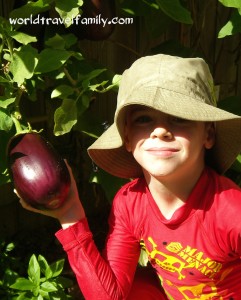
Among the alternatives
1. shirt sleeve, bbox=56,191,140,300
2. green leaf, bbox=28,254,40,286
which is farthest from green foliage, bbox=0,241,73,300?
shirt sleeve, bbox=56,191,140,300

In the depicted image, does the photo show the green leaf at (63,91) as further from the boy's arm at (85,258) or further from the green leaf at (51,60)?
the boy's arm at (85,258)

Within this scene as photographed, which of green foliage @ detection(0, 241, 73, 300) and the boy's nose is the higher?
the boy's nose

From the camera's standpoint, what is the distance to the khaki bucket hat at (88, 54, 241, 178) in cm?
102

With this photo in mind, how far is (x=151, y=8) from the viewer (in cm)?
161

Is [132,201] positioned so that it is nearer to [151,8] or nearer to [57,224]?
[151,8]

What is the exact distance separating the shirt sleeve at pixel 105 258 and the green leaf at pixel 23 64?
0.34 m

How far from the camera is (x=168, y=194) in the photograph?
1.18 meters

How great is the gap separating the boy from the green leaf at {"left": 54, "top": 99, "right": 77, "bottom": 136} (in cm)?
9

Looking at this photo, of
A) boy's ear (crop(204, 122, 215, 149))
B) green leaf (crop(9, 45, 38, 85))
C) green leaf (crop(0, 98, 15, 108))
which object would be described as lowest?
boy's ear (crop(204, 122, 215, 149))

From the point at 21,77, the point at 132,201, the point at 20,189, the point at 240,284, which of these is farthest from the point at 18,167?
the point at 240,284

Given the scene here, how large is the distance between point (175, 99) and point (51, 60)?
0.33 meters

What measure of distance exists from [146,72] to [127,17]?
78 cm

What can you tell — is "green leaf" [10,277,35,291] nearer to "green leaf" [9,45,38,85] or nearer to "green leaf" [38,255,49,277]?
"green leaf" [38,255,49,277]

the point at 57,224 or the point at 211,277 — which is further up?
the point at 211,277
